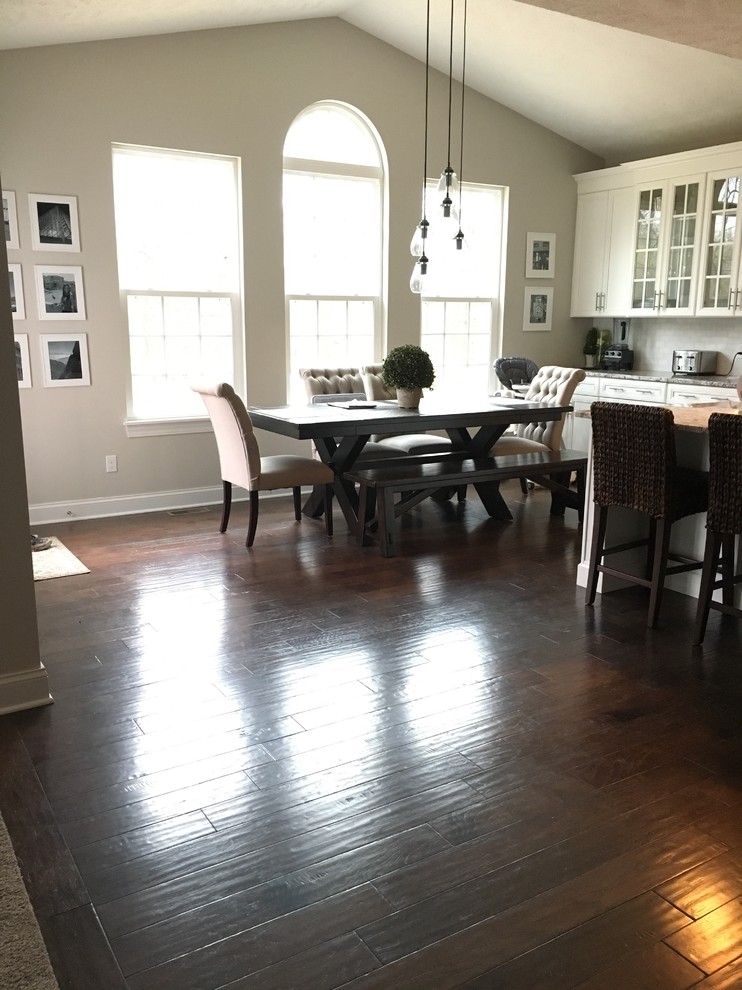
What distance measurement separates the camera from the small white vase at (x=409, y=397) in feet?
16.8

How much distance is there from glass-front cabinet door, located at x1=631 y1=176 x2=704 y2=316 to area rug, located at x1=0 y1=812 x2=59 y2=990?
6000 mm

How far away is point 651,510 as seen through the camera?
3498 millimetres

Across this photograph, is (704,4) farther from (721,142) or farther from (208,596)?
(721,142)

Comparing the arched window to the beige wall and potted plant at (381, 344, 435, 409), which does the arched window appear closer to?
the beige wall

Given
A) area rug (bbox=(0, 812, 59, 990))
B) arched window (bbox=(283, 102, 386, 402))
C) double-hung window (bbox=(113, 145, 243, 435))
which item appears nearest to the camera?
area rug (bbox=(0, 812, 59, 990))

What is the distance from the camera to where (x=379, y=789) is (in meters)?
2.37

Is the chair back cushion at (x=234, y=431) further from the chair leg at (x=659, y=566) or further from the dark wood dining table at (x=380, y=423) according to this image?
the chair leg at (x=659, y=566)

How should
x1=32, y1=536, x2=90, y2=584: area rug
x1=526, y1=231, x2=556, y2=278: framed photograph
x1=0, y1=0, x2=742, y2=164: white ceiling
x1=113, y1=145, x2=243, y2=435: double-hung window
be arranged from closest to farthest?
1. x1=32, y1=536, x2=90, y2=584: area rug
2. x1=0, y1=0, x2=742, y2=164: white ceiling
3. x1=113, y1=145, x2=243, y2=435: double-hung window
4. x1=526, y1=231, x2=556, y2=278: framed photograph

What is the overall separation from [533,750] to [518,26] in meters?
4.92

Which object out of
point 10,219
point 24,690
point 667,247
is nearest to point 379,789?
point 24,690

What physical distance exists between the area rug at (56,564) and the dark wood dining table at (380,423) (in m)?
1.34

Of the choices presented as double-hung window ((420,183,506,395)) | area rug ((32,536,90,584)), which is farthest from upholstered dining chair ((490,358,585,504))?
area rug ((32,536,90,584))

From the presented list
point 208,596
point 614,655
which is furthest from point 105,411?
point 614,655

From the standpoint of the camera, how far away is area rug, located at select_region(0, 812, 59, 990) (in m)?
1.68
